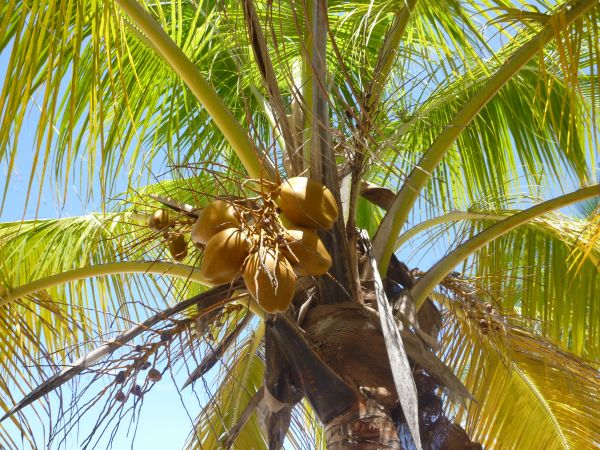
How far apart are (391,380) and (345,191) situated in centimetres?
57

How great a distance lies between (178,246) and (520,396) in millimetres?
2033

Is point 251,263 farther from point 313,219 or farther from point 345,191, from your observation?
point 345,191

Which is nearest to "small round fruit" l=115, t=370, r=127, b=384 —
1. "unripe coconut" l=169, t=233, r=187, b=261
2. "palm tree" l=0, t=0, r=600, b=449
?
"palm tree" l=0, t=0, r=600, b=449

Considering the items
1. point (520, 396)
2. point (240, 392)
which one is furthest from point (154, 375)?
point (520, 396)

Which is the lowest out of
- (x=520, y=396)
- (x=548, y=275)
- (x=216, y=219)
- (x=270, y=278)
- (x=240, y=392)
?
(x=520, y=396)

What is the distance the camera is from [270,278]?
4.89 feet

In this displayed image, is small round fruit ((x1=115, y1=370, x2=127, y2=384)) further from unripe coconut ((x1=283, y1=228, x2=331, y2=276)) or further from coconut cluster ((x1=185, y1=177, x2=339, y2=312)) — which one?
unripe coconut ((x1=283, y1=228, x2=331, y2=276))

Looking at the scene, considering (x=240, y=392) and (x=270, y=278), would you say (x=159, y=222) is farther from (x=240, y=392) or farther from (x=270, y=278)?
(x=240, y=392)

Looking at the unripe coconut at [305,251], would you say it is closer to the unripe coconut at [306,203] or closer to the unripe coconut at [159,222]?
the unripe coconut at [306,203]

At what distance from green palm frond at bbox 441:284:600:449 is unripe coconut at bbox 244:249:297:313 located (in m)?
1.60

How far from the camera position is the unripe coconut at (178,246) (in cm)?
211

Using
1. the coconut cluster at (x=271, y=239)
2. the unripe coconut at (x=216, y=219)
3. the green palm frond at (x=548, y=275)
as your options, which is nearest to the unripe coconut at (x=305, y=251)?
the coconut cluster at (x=271, y=239)

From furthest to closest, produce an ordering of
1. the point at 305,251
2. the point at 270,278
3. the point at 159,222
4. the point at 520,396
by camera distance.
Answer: the point at 520,396, the point at 159,222, the point at 305,251, the point at 270,278

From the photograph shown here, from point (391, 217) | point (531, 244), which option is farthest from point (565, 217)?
point (391, 217)
